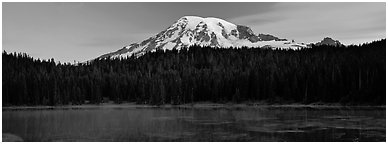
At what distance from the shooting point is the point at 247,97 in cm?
11256

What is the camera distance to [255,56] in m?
182

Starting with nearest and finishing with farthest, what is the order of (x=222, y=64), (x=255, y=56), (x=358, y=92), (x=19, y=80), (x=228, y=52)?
(x=358, y=92) → (x=19, y=80) → (x=222, y=64) → (x=255, y=56) → (x=228, y=52)

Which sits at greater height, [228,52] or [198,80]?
[228,52]

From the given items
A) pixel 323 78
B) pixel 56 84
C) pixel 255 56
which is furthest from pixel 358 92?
pixel 255 56

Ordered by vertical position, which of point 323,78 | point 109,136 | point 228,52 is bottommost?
point 109,136

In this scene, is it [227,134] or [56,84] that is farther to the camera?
[56,84]

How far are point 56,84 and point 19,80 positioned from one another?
9.01 m

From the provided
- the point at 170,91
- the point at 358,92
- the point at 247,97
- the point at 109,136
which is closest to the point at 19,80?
the point at 170,91

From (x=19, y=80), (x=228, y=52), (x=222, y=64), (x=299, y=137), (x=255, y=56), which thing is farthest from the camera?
(x=228, y=52)

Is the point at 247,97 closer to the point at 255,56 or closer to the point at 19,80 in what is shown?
the point at 19,80

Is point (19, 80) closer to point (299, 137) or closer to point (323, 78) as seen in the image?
point (323, 78)

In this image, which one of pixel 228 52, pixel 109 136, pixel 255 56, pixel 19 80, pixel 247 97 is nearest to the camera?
pixel 109 136

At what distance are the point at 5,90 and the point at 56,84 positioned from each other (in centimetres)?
1307

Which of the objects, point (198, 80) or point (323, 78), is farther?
point (198, 80)
